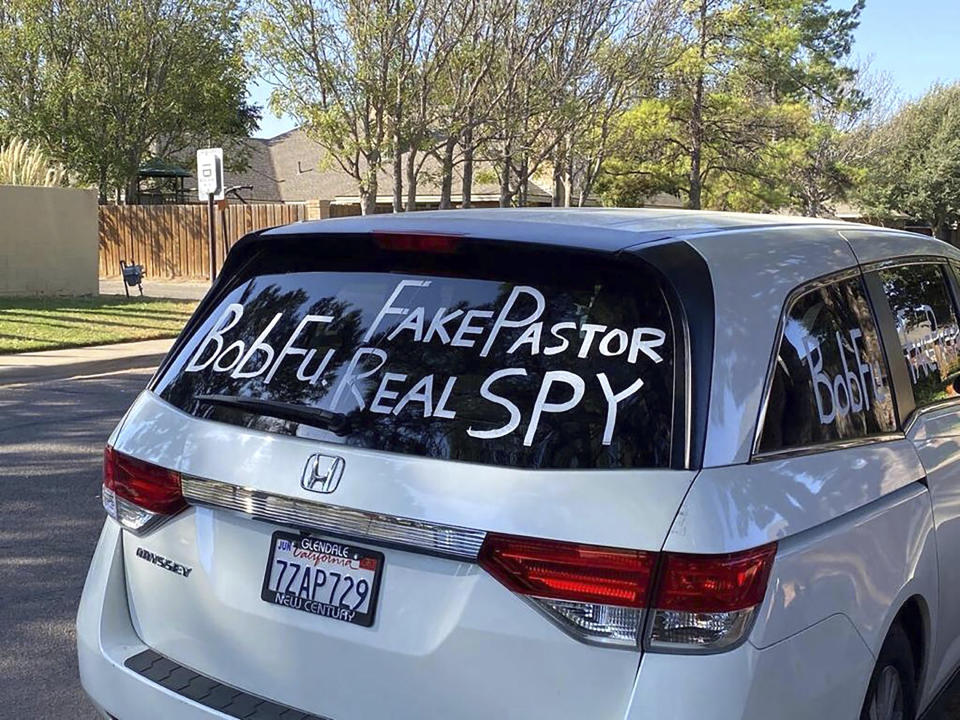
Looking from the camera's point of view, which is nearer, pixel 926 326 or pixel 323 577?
A: pixel 323 577

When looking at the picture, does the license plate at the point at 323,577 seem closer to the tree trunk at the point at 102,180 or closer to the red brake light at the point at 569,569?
the red brake light at the point at 569,569

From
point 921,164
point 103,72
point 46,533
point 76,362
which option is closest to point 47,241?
point 76,362

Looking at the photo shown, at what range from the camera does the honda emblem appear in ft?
7.77

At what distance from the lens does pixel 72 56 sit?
31438 mm

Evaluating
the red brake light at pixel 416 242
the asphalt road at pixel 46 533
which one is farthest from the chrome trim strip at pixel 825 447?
the asphalt road at pixel 46 533

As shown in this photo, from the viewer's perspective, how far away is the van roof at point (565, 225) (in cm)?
250

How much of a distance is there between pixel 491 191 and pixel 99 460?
1235 inches

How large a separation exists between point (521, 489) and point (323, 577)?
55 centimetres

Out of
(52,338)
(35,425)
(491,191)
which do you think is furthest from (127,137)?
(35,425)

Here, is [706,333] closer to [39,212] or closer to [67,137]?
[39,212]

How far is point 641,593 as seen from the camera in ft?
6.84

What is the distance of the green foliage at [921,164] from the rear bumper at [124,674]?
48.5m

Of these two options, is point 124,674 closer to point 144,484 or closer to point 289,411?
point 144,484

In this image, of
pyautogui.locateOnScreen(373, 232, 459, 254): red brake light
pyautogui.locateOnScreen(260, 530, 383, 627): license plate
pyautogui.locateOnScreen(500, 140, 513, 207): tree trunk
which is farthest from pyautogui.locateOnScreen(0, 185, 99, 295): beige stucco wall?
pyautogui.locateOnScreen(260, 530, 383, 627): license plate
